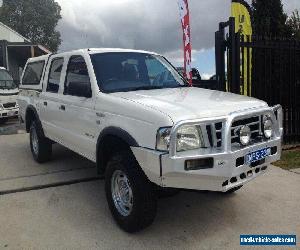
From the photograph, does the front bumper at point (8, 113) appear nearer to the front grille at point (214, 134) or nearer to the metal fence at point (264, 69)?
the metal fence at point (264, 69)

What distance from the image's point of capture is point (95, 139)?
4.82 metres

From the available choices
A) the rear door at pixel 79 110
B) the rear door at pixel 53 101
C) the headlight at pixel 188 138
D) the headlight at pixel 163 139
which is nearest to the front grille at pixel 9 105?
the rear door at pixel 53 101

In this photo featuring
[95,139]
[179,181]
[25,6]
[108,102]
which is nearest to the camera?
[179,181]

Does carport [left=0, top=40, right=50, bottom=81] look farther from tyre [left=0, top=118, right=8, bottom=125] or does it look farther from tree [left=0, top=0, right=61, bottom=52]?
tree [left=0, top=0, right=61, bottom=52]

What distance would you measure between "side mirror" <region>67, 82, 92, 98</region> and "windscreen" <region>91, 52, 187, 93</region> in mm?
A: 167

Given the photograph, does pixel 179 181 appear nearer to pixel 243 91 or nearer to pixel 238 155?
pixel 238 155

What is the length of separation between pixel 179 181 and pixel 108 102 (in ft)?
4.44

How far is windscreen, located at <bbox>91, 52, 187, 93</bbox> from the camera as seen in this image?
493cm

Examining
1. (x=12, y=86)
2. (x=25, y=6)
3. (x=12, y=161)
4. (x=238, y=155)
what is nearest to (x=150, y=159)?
(x=238, y=155)

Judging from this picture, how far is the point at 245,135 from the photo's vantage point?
13.0ft

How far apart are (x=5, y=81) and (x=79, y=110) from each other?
9.84 meters

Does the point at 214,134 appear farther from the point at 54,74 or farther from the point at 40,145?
the point at 40,145

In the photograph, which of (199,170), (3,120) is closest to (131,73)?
(199,170)

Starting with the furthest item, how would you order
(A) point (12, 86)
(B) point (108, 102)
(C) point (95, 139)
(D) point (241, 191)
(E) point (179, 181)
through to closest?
(A) point (12, 86), (D) point (241, 191), (C) point (95, 139), (B) point (108, 102), (E) point (179, 181)
